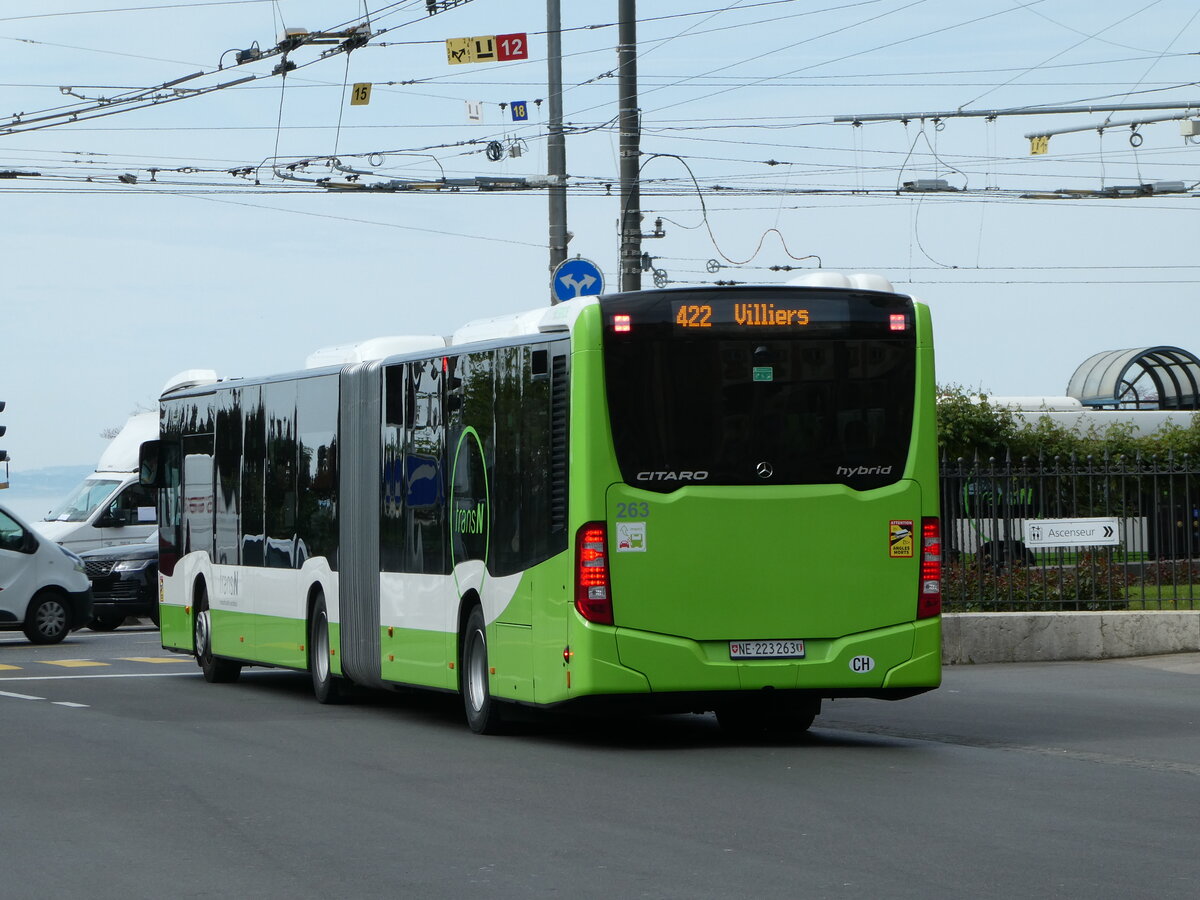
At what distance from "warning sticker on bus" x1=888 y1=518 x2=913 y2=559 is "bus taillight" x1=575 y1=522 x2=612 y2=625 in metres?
1.86

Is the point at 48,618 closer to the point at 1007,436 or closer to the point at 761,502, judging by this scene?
the point at 761,502

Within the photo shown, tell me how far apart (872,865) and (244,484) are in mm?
11626

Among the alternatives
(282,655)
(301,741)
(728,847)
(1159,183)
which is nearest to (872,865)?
(728,847)

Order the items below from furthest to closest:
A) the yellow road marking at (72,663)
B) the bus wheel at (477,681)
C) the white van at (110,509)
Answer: the white van at (110,509) < the yellow road marking at (72,663) < the bus wheel at (477,681)

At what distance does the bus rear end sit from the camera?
12.5 metres

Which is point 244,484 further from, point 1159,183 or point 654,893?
point 1159,183

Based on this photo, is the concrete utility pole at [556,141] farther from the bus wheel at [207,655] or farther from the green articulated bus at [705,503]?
the green articulated bus at [705,503]

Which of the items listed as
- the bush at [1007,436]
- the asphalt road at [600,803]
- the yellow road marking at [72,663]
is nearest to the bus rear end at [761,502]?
the asphalt road at [600,803]

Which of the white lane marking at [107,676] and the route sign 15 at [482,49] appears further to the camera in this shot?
the route sign 15 at [482,49]

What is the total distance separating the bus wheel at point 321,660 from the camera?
17109 millimetres

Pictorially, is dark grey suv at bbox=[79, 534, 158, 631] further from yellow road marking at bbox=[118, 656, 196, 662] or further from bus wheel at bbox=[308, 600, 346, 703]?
bus wheel at bbox=[308, 600, 346, 703]

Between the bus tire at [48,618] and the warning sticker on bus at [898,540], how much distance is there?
16501mm

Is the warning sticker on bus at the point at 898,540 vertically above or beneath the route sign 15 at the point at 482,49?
beneath

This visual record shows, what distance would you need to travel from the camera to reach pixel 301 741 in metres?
13.7
